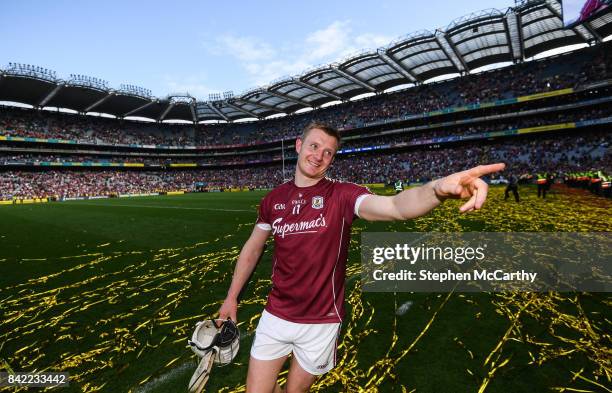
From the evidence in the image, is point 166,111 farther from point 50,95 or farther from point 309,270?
point 309,270

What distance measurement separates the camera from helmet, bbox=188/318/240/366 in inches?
87.8

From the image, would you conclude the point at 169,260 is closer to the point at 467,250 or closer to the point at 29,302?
the point at 29,302

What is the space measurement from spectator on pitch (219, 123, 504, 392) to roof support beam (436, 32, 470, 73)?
4175cm

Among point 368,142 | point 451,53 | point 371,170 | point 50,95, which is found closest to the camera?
point 451,53

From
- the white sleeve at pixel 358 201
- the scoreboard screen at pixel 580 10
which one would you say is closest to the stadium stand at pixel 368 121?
the scoreboard screen at pixel 580 10

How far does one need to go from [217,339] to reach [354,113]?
2495 inches

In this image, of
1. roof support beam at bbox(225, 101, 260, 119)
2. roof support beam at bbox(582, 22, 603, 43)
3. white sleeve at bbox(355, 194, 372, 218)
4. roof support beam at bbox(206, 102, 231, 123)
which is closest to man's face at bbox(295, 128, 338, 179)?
white sleeve at bbox(355, 194, 372, 218)

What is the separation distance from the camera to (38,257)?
9.16 metres

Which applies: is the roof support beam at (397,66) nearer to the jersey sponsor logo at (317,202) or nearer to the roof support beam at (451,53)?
the roof support beam at (451,53)

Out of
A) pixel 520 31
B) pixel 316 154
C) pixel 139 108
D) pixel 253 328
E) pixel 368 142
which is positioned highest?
pixel 139 108

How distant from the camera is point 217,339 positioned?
2.23 metres

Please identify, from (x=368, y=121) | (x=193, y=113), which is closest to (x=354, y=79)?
(x=368, y=121)

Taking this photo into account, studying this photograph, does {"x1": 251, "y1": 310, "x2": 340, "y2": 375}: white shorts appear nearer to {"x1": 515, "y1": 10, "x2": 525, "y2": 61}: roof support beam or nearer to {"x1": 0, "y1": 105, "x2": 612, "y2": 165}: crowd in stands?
{"x1": 515, "y1": 10, "x2": 525, "y2": 61}: roof support beam

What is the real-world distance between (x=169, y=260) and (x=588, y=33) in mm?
53478
